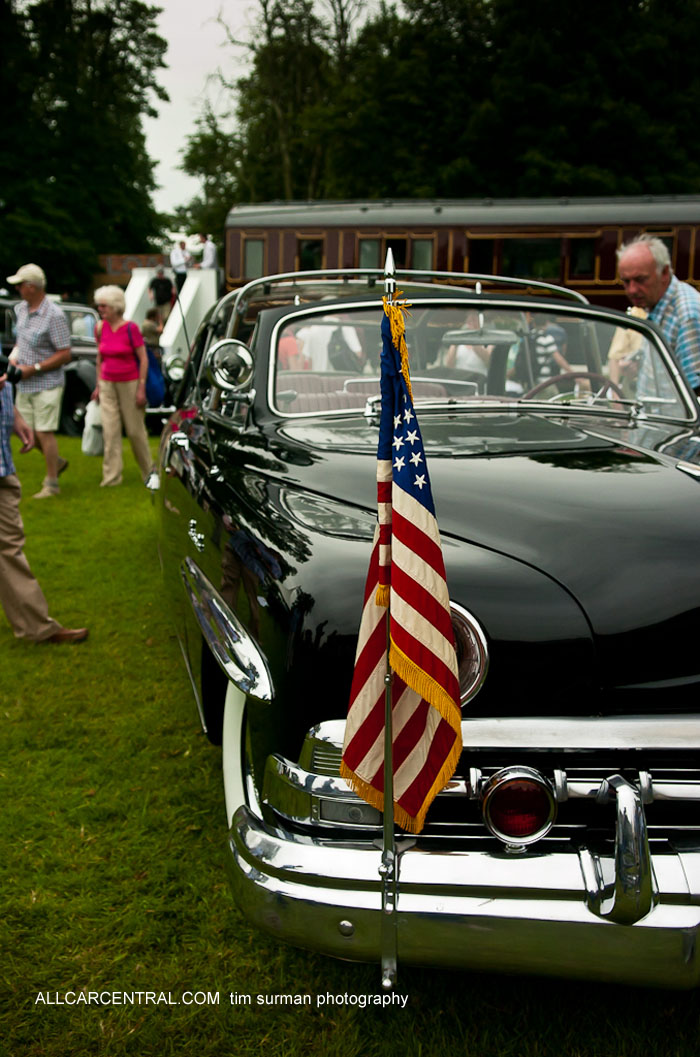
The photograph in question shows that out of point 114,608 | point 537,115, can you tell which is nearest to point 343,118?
point 537,115

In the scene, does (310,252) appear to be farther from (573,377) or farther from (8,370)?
(573,377)

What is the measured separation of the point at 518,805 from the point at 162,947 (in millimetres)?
1170

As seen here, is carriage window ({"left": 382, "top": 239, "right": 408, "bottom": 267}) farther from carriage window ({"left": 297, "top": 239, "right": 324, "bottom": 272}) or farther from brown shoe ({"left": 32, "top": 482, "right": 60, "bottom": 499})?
brown shoe ({"left": 32, "top": 482, "right": 60, "bottom": 499})

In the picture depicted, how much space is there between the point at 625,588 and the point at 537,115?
85.4 ft

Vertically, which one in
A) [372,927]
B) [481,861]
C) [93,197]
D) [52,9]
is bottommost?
[372,927]

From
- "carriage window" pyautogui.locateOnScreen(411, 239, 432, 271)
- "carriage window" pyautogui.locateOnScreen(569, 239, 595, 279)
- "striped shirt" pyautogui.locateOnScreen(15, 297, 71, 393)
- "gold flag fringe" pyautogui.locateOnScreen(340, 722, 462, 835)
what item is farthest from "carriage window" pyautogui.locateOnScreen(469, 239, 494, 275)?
"gold flag fringe" pyautogui.locateOnScreen(340, 722, 462, 835)

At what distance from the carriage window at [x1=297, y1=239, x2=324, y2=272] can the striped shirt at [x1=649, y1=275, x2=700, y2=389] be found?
593 inches

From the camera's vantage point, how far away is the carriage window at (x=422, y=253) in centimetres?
1859

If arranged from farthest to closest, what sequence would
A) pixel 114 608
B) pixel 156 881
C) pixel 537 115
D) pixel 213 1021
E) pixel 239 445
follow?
pixel 537 115
pixel 114 608
pixel 239 445
pixel 156 881
pixel 213 1021

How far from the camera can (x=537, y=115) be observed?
2538 cm

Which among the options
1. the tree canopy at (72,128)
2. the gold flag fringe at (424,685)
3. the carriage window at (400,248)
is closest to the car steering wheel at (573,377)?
the gold flag fringe at (424,685)

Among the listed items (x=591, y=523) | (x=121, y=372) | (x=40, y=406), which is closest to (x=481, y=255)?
(x=121, y=372)

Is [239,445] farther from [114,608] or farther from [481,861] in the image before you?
[114,608]

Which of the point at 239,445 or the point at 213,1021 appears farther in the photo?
the point at 239,445
